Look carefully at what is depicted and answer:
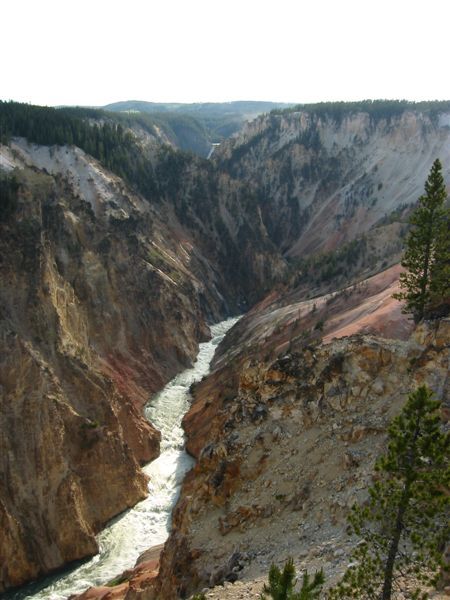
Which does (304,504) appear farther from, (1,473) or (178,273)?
(178,273)

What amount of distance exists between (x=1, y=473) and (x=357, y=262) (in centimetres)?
4366

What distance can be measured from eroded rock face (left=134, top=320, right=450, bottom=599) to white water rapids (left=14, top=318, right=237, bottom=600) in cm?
809

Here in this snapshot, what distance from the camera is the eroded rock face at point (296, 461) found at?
18.7 m

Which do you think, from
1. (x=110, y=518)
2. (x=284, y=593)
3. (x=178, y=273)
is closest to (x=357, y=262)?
(x=178, y=273)

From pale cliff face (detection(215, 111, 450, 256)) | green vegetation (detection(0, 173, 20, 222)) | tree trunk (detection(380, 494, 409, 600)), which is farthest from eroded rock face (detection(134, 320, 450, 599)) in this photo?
pale cliff face (detection(215, 111, 450, 256))

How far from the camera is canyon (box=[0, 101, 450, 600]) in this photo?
2066 cm

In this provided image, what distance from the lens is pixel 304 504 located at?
19578mm

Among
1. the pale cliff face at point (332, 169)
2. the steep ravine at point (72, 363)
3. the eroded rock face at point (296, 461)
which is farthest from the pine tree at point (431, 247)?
the pale cliff face at point (332, 169)

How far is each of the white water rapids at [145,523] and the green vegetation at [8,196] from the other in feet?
62.6

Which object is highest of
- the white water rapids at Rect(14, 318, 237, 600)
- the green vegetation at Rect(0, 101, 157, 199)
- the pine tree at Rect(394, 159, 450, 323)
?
the green vegetation at Rect(0, 101, 157, 199)

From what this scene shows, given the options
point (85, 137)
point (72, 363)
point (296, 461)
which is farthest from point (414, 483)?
point (85, 137)

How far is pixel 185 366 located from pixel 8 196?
2424 centimetres

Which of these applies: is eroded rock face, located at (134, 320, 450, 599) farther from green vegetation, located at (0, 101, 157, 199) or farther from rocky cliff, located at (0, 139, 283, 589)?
green vegetation, located at (0, 101, 157, 199)

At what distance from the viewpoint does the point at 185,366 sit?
57.7 m
